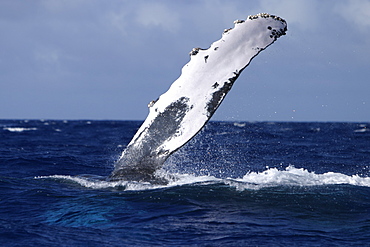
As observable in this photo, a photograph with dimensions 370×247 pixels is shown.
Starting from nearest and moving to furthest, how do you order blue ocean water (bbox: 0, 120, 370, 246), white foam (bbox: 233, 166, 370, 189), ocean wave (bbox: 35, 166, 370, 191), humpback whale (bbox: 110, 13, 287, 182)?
1. blue ocean water (bbox: 0, 120, 370, 246)
2. humpback whale (bbox: 110, 13, 287, 182)
3. ocean wave (bbox: 35, 166, 370, 191)
4. white foam (bbox: 233, 166, 370, 189)

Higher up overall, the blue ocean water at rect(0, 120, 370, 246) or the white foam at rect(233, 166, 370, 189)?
the white foam at rect(233, 166, 370, 189)

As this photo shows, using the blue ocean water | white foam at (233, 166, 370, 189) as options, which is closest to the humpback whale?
the blue ocean water

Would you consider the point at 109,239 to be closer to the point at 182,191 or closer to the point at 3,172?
the point at 182,191

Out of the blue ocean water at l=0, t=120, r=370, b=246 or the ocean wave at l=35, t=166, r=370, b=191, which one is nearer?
the blue ocean water at l=0, t=120, r=370, b=246

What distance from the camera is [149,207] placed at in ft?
21.0

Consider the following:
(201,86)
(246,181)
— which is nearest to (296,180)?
(246,181)

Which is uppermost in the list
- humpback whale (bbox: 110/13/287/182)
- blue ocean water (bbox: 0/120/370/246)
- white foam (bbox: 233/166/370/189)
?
humpback whale (bbox: 110/13/287/182)

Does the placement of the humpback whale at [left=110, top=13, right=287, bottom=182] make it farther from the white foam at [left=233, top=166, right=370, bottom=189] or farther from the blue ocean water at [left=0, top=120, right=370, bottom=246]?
the white foam at [left=233, top=166, right=370, bottom=189]

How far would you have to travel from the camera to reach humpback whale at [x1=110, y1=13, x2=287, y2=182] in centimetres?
619

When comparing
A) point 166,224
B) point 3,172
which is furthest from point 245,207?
point 3,172

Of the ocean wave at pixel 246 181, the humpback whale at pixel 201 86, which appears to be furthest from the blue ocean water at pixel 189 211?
the humpback whale at pixel 201 86

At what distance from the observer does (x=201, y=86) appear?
6.36m

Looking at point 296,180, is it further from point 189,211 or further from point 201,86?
point 201,86

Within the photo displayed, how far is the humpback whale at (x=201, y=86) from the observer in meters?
6.19
